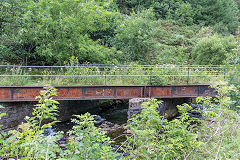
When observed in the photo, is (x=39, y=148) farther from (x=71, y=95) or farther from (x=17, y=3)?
(x=17, y=3)

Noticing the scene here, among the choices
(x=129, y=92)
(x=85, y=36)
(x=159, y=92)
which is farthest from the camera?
(x=85, y=36)

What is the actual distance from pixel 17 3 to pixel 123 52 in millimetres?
9015

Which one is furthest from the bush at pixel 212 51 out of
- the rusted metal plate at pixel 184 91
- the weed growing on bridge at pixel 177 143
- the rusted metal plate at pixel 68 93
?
the weed growing on bridge at pixel 177 143

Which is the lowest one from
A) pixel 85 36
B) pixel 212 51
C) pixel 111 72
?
pixel 111 72

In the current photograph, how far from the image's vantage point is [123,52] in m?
17.5

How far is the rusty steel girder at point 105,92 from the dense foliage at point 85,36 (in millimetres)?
3261

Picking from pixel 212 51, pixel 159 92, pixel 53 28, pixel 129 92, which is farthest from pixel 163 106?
pixel 212 51

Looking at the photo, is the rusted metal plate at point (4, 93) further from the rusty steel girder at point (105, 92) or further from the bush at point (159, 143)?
the bush at point (159, 143)

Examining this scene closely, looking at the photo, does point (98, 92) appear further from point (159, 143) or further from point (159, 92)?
point (159, 143)

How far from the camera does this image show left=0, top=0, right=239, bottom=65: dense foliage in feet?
39.8

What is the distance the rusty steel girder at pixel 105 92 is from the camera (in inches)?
364

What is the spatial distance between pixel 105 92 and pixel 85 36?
522cm

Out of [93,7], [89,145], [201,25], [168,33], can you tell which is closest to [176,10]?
[201,25]

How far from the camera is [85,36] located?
13.5 metres
